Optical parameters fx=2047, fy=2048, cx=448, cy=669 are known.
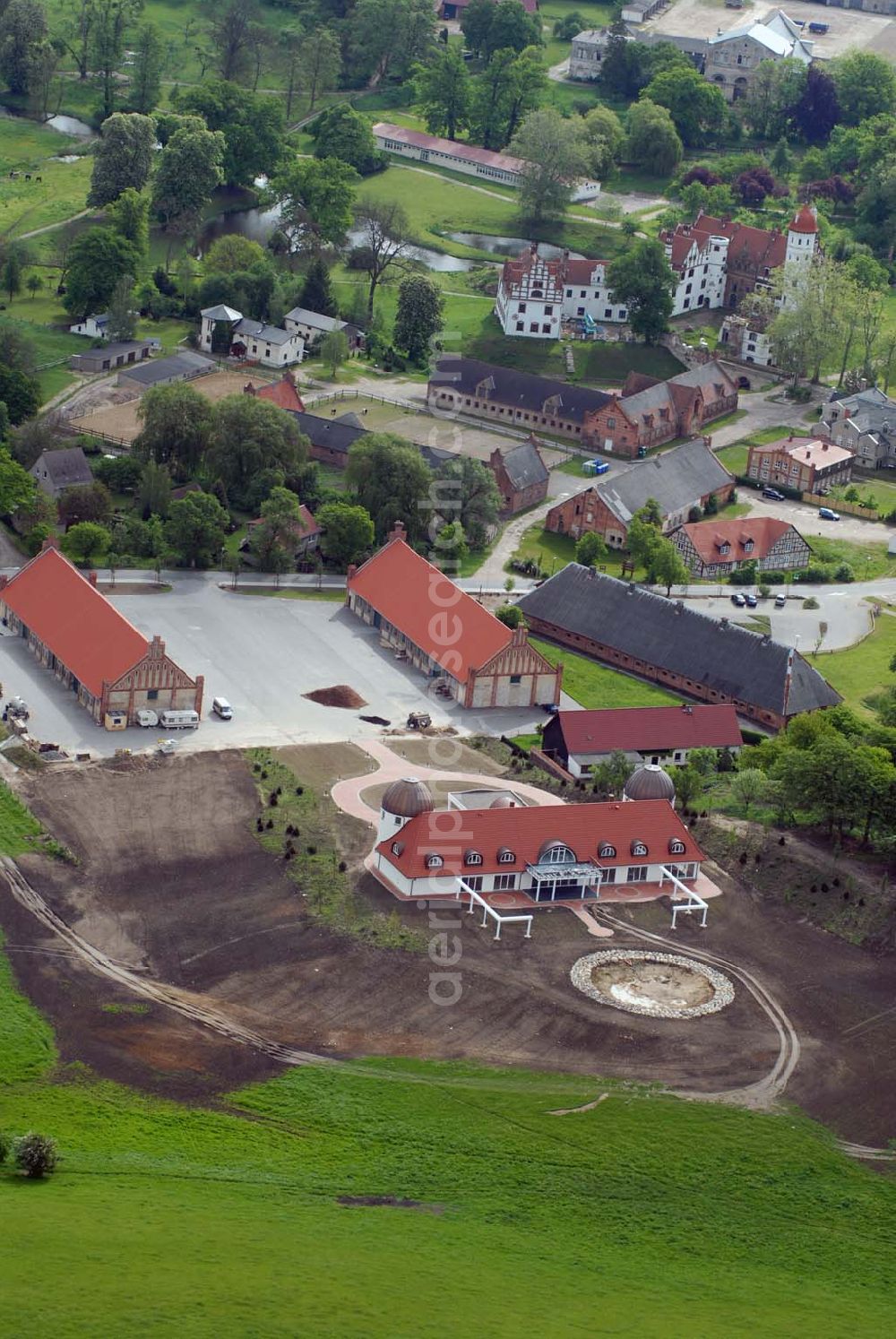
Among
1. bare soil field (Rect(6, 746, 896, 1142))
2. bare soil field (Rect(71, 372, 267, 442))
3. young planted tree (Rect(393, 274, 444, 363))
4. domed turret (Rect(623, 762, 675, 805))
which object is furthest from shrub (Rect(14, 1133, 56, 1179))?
young planted tree (Rect(393, 274, 444, 363))

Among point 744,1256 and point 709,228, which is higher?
point 709,228

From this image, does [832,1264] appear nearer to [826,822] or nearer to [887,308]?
[826,822]

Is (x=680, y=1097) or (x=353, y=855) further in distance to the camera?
(x=353, y=855)

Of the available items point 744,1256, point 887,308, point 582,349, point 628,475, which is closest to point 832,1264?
point 744,1256

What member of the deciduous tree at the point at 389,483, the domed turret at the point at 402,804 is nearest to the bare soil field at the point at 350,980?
the domed turret at the point at 402,804

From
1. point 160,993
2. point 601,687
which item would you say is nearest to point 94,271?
point 601,687

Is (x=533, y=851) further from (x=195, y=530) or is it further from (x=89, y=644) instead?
(x=195, y=530)
